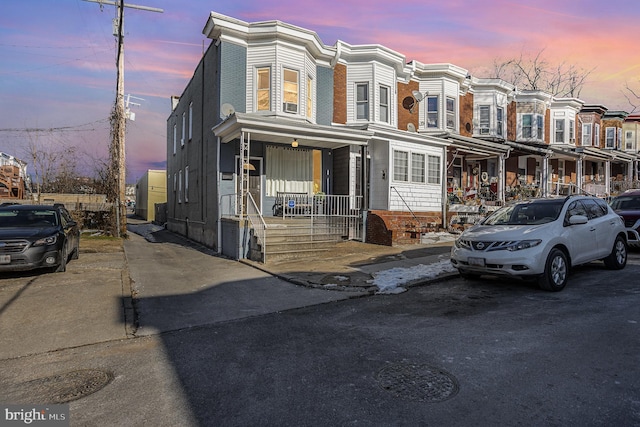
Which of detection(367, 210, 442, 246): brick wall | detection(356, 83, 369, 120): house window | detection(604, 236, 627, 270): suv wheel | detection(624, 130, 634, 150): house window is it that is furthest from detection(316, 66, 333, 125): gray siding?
detection(624, 130, 634, 150): house window

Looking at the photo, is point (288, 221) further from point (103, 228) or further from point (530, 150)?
point (530, 150)

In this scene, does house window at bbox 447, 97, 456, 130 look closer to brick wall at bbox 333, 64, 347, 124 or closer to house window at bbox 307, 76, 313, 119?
brick wall at bbox 333, 64, 347, 124

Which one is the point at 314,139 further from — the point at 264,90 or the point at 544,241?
the point at 544,241

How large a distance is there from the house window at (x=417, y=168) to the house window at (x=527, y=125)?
13271 mm

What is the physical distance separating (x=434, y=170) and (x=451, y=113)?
608 cm

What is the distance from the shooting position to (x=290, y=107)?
48.6 feet

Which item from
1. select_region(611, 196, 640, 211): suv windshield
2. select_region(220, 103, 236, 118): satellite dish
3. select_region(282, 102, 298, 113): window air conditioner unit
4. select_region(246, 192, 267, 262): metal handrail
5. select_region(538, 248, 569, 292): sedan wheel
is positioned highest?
select_region(282, 102, 298, 113): window air conditioner unit

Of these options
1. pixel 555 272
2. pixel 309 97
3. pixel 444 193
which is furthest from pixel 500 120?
pixel 555 272

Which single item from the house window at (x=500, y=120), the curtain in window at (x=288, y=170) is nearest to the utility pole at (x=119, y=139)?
the curtain in window at (x=288, y=170)

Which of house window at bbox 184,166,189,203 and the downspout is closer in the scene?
the downspout

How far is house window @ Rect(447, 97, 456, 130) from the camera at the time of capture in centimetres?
2075

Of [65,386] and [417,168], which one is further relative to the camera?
[417,168]

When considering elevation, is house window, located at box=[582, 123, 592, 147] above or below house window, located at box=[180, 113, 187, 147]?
above

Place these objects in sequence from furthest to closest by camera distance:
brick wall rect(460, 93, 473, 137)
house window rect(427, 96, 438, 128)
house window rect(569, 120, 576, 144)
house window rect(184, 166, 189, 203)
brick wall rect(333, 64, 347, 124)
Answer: house window rect(569, 120, 576, 144) → brick wall rect(460, 93, 473, 137) → house window rect(427, 96, 438, 128) → house window rect(184, 166, 189, 203) → brick wall rect(333, 64, 347, 124)
